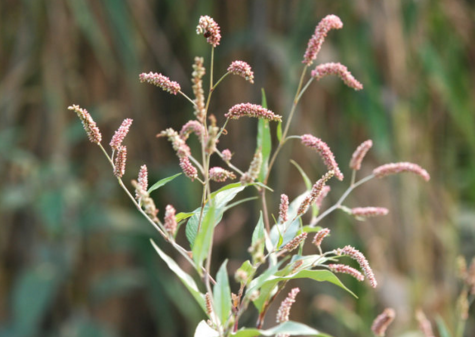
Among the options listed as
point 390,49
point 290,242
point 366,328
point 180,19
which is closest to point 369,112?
point 390,49

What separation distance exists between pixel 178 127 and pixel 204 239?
1305 mm

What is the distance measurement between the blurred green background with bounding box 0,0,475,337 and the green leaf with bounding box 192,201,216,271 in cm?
90

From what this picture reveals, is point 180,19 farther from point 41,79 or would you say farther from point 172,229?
point 172,229

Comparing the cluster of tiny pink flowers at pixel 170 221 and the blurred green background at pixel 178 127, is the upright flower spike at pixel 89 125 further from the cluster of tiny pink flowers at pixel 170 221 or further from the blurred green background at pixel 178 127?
the blurred green background at pixel 178 127

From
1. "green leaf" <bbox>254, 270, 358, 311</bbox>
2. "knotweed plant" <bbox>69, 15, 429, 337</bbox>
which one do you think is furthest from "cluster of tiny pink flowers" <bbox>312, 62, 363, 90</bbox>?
"green leaf" <bbox>254, 270, 358, 311</bbox>

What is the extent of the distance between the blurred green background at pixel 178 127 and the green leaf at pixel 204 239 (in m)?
0.90

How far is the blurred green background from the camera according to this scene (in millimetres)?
1315

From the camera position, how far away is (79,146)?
1692 mm

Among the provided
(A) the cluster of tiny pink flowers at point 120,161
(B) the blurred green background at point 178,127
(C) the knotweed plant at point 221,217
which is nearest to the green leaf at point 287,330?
(C) the knotweed plant at point 221,217

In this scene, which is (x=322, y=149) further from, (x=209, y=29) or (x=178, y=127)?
(x=178, y=127)

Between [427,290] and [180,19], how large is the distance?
2.73 ft

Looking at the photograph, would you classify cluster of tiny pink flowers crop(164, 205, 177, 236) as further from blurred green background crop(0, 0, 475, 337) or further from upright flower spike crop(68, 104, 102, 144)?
blurred green background crop(0, 0, 475, 337)

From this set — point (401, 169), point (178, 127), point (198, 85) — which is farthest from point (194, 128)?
point (178, 127)

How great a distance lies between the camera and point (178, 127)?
1.60 meters
